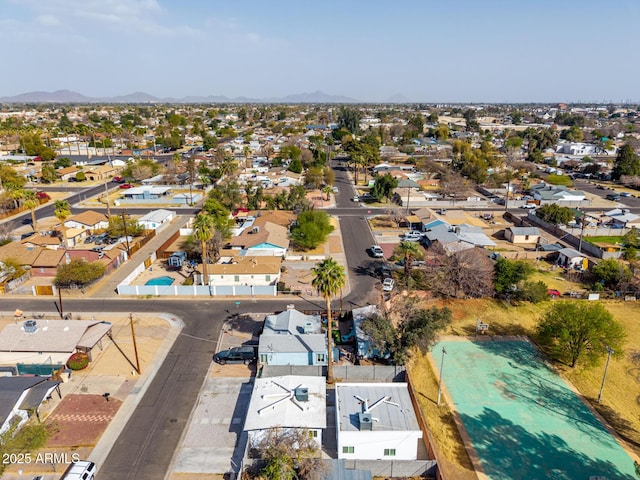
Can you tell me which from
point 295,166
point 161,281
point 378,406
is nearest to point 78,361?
point 161,281

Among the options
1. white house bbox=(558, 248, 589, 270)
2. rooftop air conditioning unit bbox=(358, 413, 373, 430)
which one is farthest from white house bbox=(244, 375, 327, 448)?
white house bbox=(558, 248, 589, 270)

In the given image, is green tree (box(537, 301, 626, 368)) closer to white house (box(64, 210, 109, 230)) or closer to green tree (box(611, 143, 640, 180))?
white house (box(64, 210, 109, 230))

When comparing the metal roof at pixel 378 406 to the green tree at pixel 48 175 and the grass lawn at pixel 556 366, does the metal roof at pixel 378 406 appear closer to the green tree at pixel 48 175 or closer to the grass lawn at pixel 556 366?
the grass lawn at pixel 556 366

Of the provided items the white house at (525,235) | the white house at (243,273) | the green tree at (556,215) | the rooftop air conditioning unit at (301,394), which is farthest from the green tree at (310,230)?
the green tree at (556,215)

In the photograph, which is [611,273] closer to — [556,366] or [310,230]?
[556,366]

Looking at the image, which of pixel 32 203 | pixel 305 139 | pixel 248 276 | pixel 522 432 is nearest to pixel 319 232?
pixel 248 276

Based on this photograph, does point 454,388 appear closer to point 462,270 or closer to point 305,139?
point 462,270

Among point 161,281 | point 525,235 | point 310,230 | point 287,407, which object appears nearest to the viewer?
point 287,407
